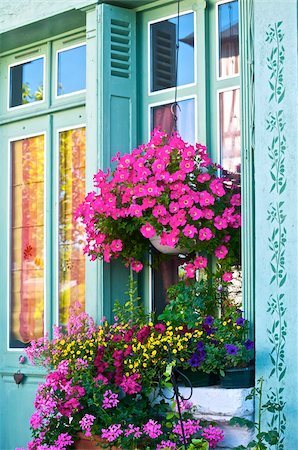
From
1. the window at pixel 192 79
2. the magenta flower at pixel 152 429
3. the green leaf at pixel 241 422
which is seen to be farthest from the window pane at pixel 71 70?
the green leaf at pixel 241 422

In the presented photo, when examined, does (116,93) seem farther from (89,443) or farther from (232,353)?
(89,443)

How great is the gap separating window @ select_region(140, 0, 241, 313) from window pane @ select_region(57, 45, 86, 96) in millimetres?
528

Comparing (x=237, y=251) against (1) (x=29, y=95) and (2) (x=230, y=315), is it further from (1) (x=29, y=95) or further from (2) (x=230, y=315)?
(1) (x=29, y=95)

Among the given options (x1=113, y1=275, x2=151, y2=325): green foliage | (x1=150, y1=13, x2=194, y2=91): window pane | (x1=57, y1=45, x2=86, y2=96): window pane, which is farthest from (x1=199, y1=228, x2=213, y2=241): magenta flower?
(x1=57, y1=45, x2=86, y2=96): window pane

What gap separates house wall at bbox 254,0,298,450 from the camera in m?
4.75

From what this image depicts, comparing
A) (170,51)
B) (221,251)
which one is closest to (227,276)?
(221,251)

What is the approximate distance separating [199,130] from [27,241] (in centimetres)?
167

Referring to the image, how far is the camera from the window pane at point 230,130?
5.52m

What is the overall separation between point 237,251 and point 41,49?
2267 millimetres

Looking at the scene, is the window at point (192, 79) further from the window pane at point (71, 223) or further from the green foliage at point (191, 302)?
the window pane at point (71, 223)

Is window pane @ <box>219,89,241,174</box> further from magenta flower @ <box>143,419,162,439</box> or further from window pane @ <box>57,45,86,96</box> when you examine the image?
magenta flower @ <box>143,419,162,439</box>

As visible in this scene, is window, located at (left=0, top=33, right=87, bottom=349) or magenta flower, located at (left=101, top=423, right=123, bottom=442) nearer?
magenta flower, located at (left=101, top=423, right=123, bottom=442)

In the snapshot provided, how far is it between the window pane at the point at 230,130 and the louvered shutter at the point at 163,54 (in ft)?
1.45

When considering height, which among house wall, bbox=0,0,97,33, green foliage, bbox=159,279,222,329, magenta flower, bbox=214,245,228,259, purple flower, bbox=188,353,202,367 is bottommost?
purple flower, bbox=188,353,202,367
